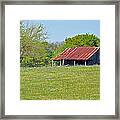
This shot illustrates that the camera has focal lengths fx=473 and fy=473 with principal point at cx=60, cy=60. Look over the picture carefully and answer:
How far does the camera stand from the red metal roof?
2723 mm

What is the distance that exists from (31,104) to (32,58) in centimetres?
27

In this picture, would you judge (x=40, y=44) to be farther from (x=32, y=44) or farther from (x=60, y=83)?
(x=60, y=83)

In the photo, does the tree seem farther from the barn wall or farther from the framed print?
the barn wall

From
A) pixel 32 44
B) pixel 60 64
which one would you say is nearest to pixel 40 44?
pixel 32 44

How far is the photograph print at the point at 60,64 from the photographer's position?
2707 millimetres

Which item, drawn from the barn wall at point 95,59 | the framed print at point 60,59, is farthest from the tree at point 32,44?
the barn wall at point 95,59

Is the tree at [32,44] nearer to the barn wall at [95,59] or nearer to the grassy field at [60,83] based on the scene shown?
the grassy field at [60,83]

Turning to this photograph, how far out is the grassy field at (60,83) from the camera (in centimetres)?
272

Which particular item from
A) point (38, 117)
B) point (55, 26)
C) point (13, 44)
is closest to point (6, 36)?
point (13, 44)

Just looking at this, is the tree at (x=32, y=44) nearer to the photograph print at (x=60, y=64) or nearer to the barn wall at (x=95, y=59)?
the photograph print at (x=60, y=64)

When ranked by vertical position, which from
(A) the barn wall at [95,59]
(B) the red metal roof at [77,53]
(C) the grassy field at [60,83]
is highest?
(B) the red metal roof at [77,53]

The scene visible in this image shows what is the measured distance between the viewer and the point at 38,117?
263 centimetres

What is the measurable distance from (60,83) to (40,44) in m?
0.25

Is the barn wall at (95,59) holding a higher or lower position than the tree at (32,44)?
lower
